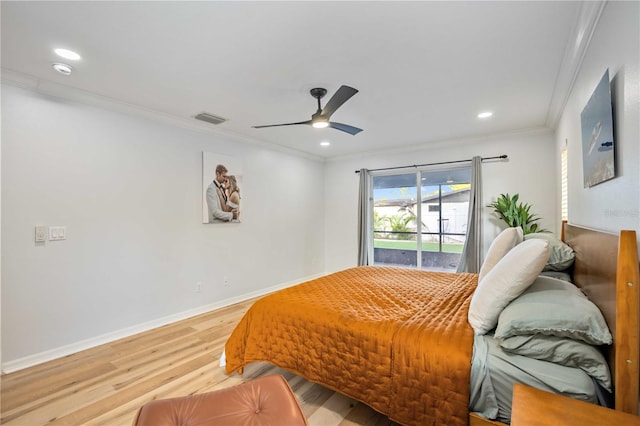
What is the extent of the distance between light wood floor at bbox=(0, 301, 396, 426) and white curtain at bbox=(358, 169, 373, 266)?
3.02 meters

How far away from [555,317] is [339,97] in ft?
6.47

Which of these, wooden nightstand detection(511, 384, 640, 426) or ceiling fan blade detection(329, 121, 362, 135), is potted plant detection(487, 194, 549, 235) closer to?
ceiling fan blade detection(329, 121, 362, 135)

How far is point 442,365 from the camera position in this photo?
1.43m

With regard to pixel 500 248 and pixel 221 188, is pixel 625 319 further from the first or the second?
pixel 221 188

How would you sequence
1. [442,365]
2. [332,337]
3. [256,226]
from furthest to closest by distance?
[256,226] → [332,337] → [442,365]

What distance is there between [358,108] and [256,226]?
244cm

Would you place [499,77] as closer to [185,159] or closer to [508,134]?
[508,134]

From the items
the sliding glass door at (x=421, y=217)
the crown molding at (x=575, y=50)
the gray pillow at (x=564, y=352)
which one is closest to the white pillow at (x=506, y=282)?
the gray pillow at (x=564, y=352)

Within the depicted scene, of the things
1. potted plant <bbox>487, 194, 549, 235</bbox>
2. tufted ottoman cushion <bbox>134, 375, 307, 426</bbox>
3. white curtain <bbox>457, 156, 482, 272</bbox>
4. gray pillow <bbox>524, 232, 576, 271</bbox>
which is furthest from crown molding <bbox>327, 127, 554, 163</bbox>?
tufted ottoman cushion <bbox>134, 375, 307, 426</bbox>

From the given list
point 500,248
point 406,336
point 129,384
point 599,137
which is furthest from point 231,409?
point 599,137

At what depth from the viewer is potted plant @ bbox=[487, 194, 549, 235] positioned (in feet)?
12.5

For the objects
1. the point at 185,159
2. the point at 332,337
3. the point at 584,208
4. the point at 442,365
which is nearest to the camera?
the point at 442,365

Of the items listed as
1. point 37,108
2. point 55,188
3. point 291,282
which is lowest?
point 291,282

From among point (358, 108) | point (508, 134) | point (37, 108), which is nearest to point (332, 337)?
point (358, 108)
